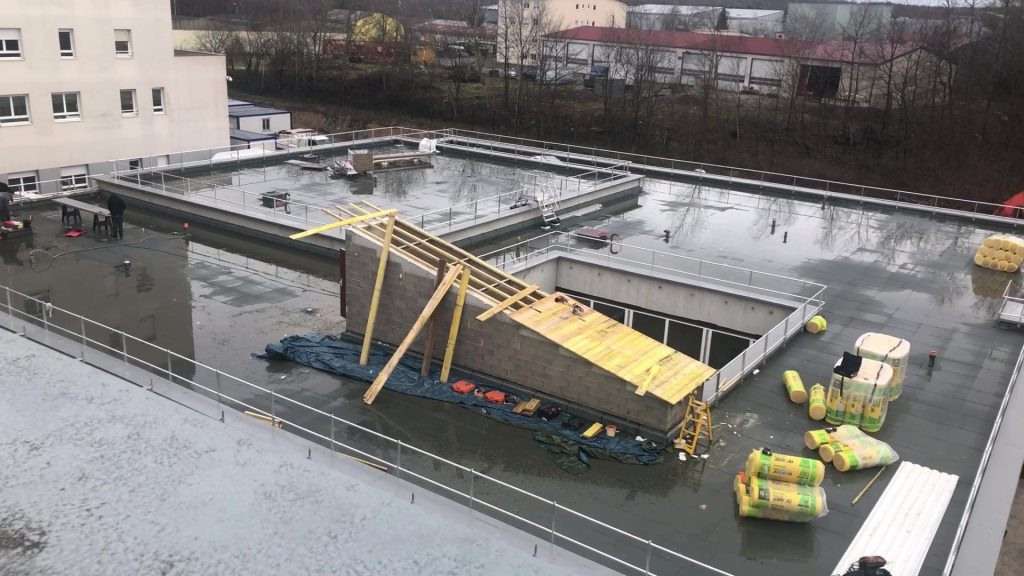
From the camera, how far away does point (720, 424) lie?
48.2 feet

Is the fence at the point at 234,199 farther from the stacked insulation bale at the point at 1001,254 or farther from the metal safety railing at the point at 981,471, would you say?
the stacked insulation bale at the point at 1001,254

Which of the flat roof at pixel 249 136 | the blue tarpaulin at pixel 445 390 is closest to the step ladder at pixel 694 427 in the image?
the blue tarpaulin at pixel 445 390

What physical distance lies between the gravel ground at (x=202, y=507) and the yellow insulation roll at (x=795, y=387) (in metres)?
6.72

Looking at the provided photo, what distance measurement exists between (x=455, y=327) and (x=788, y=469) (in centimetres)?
683

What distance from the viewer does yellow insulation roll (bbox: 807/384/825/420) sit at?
14.8 metres

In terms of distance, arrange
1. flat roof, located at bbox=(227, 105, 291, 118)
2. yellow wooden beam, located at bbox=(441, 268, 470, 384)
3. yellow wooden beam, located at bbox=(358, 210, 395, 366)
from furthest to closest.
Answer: flat roof, located at bbox=(227, 105, 291, 118) → yellow wooden beam, located at bbox=(358, 210, 395, 366) → yellow wooden beam, located at bbox=(441, 268, 470, 384)

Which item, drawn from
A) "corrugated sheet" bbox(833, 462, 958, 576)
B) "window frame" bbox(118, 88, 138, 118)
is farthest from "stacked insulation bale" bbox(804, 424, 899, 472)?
"window frame" bbox(118, 88, 138, 118)

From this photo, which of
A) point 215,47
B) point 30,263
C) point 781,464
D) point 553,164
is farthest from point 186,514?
point 215,47

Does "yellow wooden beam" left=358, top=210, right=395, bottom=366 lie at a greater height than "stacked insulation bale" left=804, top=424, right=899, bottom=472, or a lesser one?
greater

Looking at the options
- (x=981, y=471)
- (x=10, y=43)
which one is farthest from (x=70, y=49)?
(x=981, y=471)

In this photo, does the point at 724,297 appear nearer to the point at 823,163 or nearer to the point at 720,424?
the point at 720,424

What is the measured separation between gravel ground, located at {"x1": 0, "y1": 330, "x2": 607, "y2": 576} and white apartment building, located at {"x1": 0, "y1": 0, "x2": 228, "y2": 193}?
66.6 ft

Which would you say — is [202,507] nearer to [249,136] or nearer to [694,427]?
[694,427]

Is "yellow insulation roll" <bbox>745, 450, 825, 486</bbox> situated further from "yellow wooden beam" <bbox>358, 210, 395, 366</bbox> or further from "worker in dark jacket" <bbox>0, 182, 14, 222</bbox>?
"worker in dark jacket" <bbox>0, 182, 14, 222</bbox>
